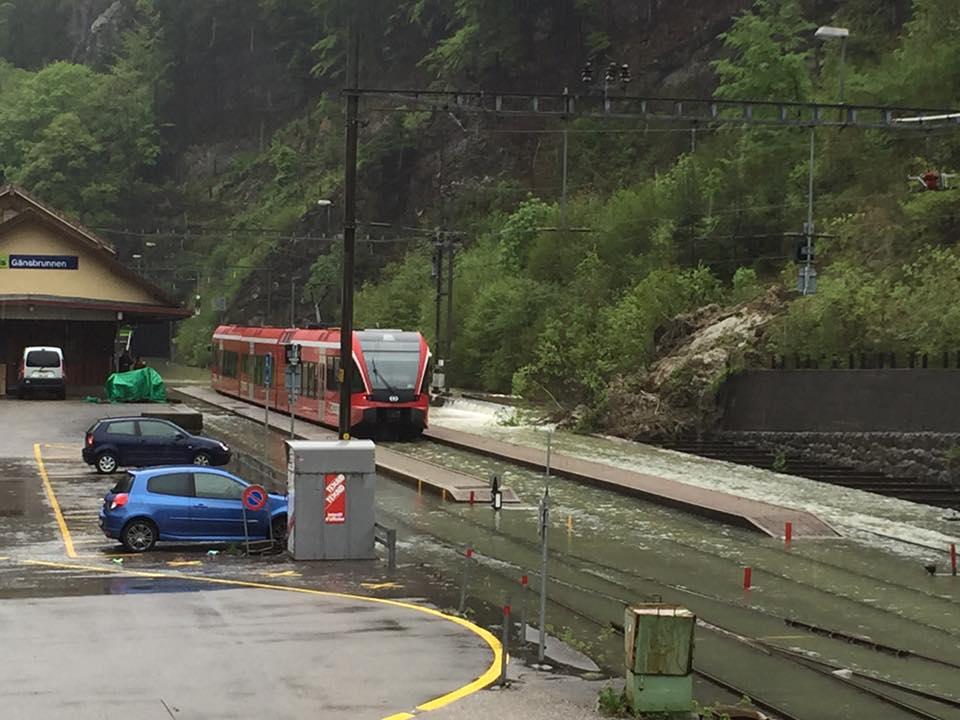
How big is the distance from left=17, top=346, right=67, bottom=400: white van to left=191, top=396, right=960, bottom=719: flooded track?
3092cm

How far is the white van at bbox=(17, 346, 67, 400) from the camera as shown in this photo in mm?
59656

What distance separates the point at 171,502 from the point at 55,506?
6.58 meters

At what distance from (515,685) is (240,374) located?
5398 centimetres

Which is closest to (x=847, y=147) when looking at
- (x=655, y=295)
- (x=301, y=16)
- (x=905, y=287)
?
(x=655, y=295)

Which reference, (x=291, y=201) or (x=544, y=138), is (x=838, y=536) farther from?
(x=291, y=201)

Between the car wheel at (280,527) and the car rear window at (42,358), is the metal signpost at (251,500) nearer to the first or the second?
the car wheel at (280,527)

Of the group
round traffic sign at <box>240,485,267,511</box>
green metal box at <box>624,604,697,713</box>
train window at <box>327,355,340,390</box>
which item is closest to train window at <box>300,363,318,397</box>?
train window at <box>327,355,340,390</box>

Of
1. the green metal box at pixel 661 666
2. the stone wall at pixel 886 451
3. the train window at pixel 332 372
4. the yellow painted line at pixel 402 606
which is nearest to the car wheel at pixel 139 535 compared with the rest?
the yellow painted line at pixel 402 606

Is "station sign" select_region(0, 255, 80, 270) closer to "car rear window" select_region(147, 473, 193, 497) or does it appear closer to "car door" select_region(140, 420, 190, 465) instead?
"car door" select_region(140, 420, 190, 465)

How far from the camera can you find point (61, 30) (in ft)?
580

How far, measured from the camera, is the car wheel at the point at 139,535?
77.4ft

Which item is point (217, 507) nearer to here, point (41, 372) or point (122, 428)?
point (122, 428)

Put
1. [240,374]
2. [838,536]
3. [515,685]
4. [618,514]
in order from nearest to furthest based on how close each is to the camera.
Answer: [515,685]
[838,536]
[618,514]
[240,374]

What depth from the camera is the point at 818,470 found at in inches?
1581
